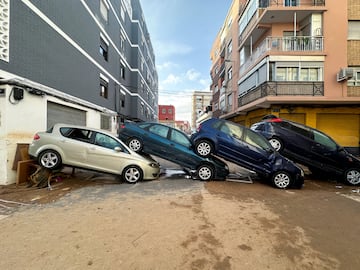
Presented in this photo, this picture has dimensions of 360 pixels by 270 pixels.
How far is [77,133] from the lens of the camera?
6.34m

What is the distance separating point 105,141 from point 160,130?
5.93 feet

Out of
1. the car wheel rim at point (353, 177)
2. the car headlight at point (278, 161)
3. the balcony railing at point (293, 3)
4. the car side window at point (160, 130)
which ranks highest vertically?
the balcony railing at point (293, 3)

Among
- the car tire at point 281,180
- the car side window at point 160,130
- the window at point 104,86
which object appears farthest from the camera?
the window at point 104,86

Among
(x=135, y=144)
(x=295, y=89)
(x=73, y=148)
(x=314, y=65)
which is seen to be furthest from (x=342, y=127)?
(x=73, y=148)

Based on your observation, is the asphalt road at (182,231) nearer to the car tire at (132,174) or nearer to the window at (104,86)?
the car tire at (132,174)

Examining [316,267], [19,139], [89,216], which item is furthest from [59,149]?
[316,267]

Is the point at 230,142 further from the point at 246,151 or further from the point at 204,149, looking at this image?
the point at 204,149

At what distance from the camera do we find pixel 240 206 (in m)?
4.59

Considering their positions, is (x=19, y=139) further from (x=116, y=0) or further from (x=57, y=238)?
(x=116, y=0)

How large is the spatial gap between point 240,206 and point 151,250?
2542 mm

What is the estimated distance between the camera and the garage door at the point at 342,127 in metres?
14.4

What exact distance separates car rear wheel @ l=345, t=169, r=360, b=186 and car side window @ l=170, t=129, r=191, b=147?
18.6 feet

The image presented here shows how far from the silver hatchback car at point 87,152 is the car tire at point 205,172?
5.40 ft

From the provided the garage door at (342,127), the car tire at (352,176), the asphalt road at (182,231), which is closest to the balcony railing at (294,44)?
the garage door at (342,127)
